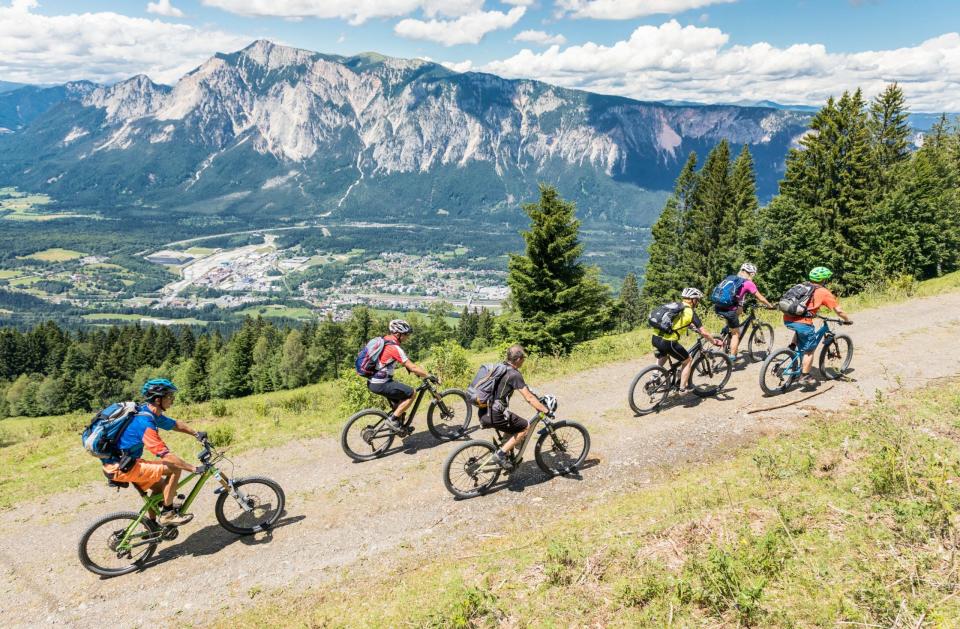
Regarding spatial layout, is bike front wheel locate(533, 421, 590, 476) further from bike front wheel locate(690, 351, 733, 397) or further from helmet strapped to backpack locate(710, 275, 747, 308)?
helmet strapped to backpack locate(710, 275, 747, 308)

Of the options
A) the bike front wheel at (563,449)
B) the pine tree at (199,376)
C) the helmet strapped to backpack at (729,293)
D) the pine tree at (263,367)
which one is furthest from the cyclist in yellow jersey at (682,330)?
the pine tree at (199,376)

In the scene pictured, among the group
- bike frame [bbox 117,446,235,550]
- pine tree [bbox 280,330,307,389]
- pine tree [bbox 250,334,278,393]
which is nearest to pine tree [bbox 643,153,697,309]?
bike frame [bbox 117,446,235,550]

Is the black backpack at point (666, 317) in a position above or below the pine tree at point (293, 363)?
above

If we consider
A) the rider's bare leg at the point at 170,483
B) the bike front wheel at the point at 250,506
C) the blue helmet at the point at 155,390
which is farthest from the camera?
the bike front wheel at the point at 250,506

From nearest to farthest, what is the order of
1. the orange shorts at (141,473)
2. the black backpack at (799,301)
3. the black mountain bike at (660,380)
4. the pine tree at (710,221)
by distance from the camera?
the orange shorts at (141,473)
the black backpack at (799,301)
the black mountain bike at (660,380)
the pine tree at (710,221)

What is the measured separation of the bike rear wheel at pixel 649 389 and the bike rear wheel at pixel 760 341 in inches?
198

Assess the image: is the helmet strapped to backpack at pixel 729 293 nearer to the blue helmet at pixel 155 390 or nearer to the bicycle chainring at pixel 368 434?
the bicycle chainring at pixel 368 434

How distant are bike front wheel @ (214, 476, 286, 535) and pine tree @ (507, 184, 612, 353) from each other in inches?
880

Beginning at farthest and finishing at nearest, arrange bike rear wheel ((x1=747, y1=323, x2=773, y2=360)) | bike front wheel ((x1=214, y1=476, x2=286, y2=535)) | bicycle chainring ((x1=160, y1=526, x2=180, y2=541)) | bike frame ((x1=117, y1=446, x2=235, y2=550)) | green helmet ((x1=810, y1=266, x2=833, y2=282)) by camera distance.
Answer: bike rear wheel ((x1=747, y1=323, x2=773, y2=360))
green helmet ((x1=810, y1=266, x2=833, y2=282))
bike front wheel ((x1=214, y1=476, x2=286, y2=535))
bicycle chainring ((x1=160, y1=526, x2=180, y2=541))
bike frame ((x1=117, y1=446, x2=235, y2=550))

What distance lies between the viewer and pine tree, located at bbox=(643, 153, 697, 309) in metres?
49.1

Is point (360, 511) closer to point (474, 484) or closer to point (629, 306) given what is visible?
point (474, 484)

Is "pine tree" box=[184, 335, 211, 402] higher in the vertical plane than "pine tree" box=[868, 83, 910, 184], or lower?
lower

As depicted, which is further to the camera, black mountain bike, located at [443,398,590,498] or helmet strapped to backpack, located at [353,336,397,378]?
helmet strapped to backpack, located at [353,336,397,378]

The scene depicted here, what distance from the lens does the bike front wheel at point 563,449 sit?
10164 mm
